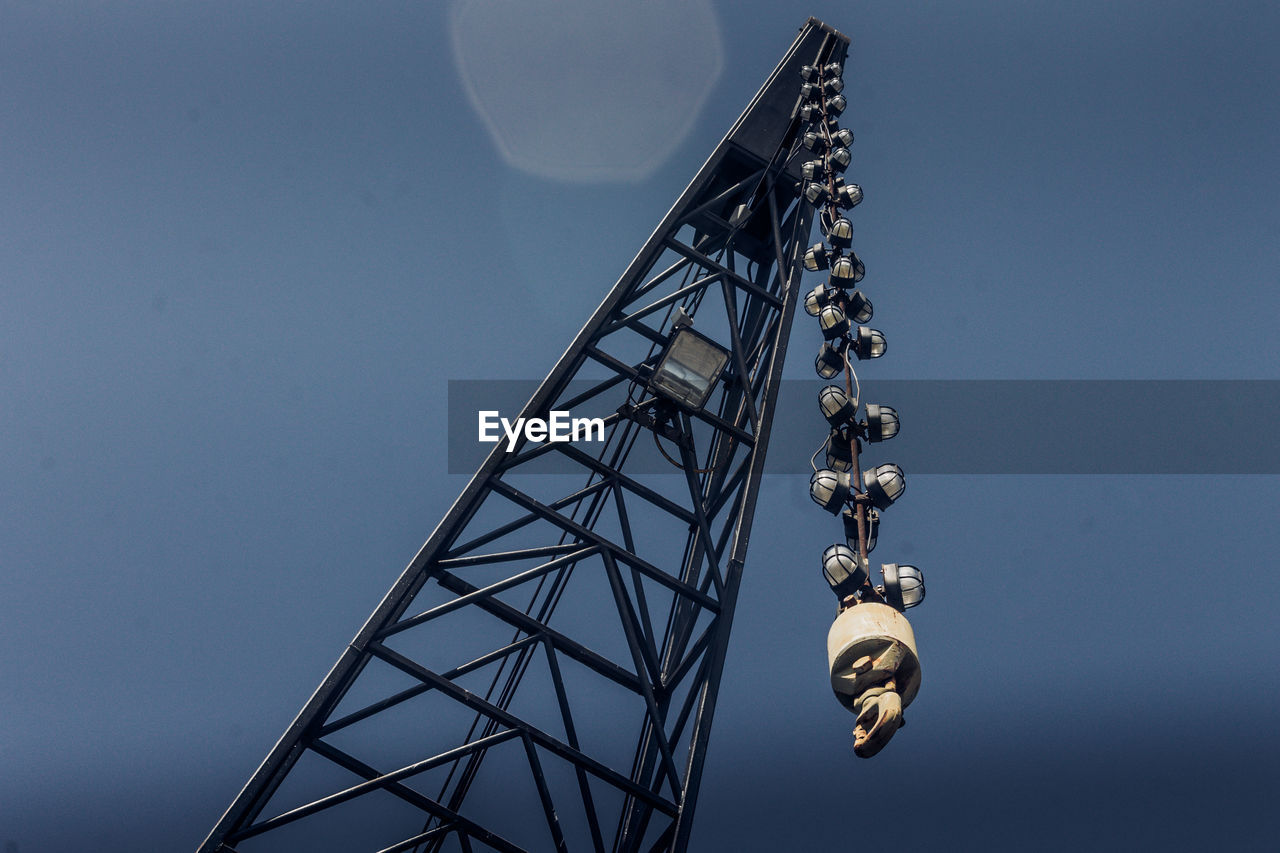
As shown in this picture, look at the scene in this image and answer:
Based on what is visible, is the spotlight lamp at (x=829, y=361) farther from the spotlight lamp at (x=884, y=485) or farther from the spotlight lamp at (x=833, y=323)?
the spotlight lamp at (x=884, y=485)

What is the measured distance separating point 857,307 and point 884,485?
8.20ft

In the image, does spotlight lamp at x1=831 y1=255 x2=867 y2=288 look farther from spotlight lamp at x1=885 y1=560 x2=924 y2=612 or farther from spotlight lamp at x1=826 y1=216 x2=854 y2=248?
spotlight lamp at x1=885 y1=560 x2=924 y2=612

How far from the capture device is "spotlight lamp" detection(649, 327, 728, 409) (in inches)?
407

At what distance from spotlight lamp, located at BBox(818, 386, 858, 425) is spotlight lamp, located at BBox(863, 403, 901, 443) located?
144 mm

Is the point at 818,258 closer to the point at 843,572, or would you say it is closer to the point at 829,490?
the point at 829,490

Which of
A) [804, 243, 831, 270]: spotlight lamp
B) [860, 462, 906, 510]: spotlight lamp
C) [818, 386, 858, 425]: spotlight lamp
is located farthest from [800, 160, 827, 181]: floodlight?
[860, 462, 906, 510]: spotlight lamp

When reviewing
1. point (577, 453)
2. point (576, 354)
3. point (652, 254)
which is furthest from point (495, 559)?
point (652, 254)

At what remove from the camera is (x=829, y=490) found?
25.7ft

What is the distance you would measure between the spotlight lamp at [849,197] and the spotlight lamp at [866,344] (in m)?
2.03

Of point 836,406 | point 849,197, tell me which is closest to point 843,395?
point 836,406

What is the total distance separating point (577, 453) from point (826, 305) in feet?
9.11

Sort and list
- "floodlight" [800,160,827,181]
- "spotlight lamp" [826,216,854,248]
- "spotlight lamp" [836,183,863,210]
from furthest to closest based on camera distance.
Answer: "floodlight" [800,160,827,181], "spotlight lamp" [836,183,863,210], "spotlight lamp" [826,216,854,248]

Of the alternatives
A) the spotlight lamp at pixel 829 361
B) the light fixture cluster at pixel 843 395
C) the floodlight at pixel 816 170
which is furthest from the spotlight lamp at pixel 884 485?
the floodlight at pixel 816 170

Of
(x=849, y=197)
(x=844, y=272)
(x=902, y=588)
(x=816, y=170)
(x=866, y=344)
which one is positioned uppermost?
(x=816, y=170)
